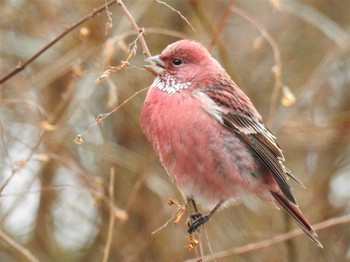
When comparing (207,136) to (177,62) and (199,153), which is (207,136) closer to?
(199,153)

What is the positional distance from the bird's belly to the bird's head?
0.70 ft

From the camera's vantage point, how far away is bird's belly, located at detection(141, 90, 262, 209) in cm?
589

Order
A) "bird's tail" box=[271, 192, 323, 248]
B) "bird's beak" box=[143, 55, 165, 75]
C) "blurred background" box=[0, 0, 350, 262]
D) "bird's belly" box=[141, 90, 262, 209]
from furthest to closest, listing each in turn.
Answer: "blurred background" box=[0, 0, 350, 262]
"bird's tail" box=[271, 192, 323, 248]
"bird's beak" box=[143, 55, 165, 75]
"bird's belly" box=[141, 90, 262, 209]

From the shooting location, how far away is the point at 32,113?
768 cm

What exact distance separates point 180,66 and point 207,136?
2.08ft

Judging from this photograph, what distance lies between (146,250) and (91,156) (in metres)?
1.08

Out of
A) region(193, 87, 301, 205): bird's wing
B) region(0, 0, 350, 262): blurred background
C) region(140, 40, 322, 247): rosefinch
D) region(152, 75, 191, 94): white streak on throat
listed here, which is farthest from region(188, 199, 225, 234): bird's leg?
region(0, 0, 350, 262): blurred background

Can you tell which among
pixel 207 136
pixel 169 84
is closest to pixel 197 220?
pixel 207 136

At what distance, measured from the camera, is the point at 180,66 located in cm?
628

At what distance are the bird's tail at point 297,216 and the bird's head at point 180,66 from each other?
3.63 feet

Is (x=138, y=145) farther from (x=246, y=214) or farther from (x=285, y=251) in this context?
(x=285, y=251)

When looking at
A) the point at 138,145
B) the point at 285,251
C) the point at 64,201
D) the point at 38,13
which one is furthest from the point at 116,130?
the point at 285,251

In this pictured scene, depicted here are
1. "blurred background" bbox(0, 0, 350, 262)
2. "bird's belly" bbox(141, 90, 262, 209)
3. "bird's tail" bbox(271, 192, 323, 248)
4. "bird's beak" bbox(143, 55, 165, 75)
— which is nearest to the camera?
"bird's belly" bbox(141, 90, 262, 209)

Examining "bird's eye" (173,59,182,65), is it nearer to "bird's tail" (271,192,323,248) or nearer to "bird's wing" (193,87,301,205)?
"bird's wing" (193,87,301,205)
